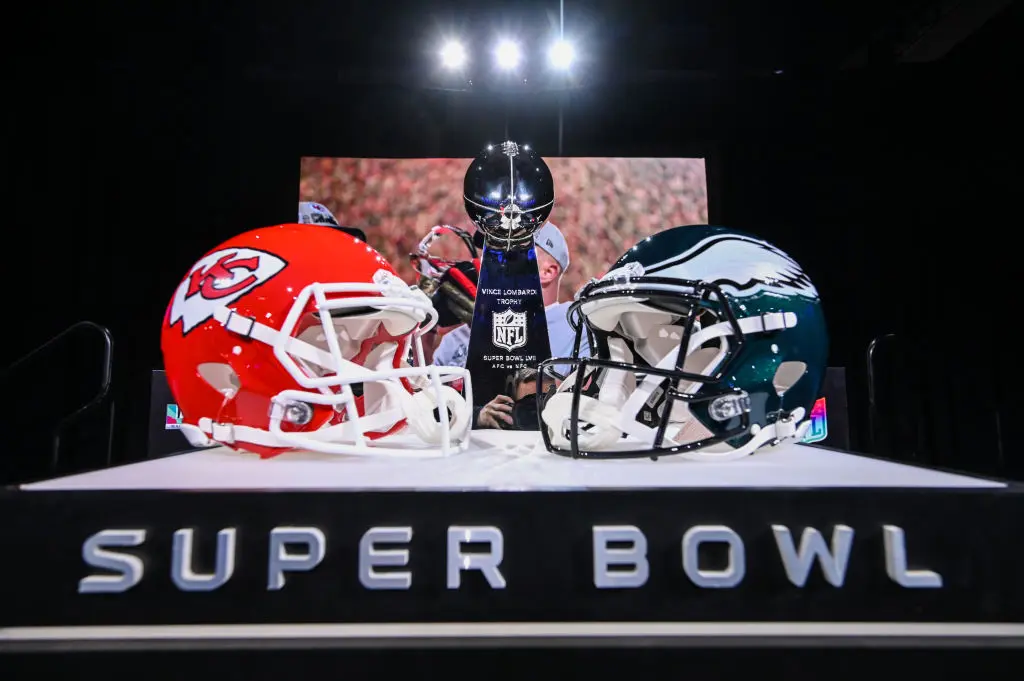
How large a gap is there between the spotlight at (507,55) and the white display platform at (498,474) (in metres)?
2.77

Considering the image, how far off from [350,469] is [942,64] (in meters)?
3.97

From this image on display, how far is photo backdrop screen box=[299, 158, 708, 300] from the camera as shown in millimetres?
3541

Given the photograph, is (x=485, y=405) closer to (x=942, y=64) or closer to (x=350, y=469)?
(x=350, y=469)

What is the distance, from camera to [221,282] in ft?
4.12

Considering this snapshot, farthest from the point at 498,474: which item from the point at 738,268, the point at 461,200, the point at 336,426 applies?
the point at 461,200

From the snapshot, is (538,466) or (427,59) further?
(427,59)

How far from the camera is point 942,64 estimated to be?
329cm

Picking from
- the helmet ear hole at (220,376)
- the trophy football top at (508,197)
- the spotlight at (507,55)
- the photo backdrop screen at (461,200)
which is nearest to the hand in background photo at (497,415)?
the trophy football top at (508,197)

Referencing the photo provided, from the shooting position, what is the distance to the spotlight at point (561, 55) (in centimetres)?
326

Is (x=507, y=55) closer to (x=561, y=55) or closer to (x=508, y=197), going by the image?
(x=561, y=55)

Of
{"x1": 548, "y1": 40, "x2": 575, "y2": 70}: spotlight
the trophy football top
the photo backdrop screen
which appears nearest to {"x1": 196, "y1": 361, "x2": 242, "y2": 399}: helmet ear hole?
the trophy football top

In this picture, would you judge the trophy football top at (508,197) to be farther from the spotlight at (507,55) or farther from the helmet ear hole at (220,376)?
the helmet ear hole at (220,376)

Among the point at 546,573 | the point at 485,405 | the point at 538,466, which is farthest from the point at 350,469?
the point at 485,405

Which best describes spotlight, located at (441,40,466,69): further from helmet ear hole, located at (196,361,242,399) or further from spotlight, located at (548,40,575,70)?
helmet ear hole, located at (196,361,242,399)
